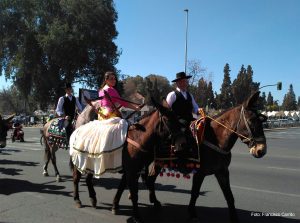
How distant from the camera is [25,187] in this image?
9.66m

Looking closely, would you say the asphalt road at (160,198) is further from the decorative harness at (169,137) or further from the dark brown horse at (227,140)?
the decorative harness at (169,137)

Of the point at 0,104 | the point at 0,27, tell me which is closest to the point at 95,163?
the point at 0,27

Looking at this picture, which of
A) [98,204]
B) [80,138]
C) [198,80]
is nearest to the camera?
[80,138]

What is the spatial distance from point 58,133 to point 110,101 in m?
4.12

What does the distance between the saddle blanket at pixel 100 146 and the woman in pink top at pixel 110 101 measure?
336mm

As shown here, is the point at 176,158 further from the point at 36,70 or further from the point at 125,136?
the point at 36,70

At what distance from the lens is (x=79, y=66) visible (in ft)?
154

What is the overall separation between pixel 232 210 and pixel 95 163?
2566mm

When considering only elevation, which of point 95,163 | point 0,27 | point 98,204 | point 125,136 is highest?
point 0,27

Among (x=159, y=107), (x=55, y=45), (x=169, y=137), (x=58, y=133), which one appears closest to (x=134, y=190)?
(x=169, y=137)

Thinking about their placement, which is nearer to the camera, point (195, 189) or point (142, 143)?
point (142, 143)

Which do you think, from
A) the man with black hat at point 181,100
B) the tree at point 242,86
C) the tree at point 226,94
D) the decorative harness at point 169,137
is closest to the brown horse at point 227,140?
the man with black hat at point 181,100

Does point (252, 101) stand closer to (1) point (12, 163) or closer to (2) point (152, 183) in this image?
(2) point (152, 183)

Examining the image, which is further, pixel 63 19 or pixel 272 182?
pixel 63 19
